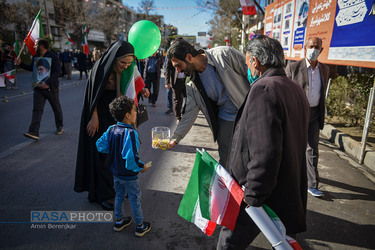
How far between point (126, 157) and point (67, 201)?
1.41 metres

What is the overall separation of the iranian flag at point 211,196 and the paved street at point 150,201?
76cm

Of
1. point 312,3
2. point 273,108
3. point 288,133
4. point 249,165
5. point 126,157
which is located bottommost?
point 126,157

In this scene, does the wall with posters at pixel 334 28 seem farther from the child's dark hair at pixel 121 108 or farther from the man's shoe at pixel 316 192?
the child's dark hair at pixel 121 108

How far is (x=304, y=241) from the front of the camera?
8.27 feet

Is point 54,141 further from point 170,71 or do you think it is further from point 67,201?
point 170,71

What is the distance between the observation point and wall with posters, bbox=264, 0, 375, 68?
4094mm

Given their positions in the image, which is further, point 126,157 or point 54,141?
point 54,141

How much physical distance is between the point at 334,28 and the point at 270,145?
16.2 ft

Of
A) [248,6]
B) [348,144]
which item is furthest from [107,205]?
[248,6]

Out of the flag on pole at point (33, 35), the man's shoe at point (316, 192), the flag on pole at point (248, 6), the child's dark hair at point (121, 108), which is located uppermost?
the flag on pole at point (248, 6)

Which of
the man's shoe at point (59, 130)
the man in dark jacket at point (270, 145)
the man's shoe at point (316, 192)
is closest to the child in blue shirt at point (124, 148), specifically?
the man in dark jacket at point (270, 145)

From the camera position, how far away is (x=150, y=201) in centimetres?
317

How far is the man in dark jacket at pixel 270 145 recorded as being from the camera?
1402 mm

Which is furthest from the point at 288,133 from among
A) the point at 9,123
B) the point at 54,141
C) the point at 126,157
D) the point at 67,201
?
the point at 9,123
